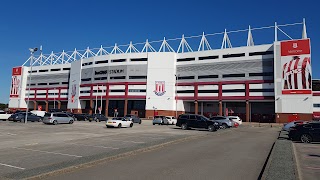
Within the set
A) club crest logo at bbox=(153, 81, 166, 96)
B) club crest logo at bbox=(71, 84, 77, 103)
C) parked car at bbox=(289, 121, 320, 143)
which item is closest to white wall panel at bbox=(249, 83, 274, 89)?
club crest logo at bbox=(153, 81, 166, 96)

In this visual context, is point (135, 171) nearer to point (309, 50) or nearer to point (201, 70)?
point (309, 50)

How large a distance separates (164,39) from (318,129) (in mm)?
75460

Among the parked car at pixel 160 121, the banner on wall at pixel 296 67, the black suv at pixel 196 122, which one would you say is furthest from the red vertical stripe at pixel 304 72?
the black suv at pixel 196 122

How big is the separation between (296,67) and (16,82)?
109 meters

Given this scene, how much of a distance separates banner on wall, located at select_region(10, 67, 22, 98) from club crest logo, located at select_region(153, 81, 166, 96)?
6765 cm

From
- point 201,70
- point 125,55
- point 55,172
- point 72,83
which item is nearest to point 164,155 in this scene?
point 55,172

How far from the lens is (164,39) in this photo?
301ft

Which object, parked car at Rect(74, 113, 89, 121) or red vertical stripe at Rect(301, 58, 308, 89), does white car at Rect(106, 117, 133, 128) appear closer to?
parked car at Rect(74, 113, 89, 121)

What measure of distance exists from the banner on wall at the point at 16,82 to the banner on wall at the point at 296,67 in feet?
340

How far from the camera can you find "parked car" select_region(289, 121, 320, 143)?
768 inches

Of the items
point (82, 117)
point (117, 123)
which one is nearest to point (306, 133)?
point (117, 123)

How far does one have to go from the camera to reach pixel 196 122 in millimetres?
31719

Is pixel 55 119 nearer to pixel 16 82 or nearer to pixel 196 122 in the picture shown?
pixel 196 122

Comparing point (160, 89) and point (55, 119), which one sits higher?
point (160, 89)
